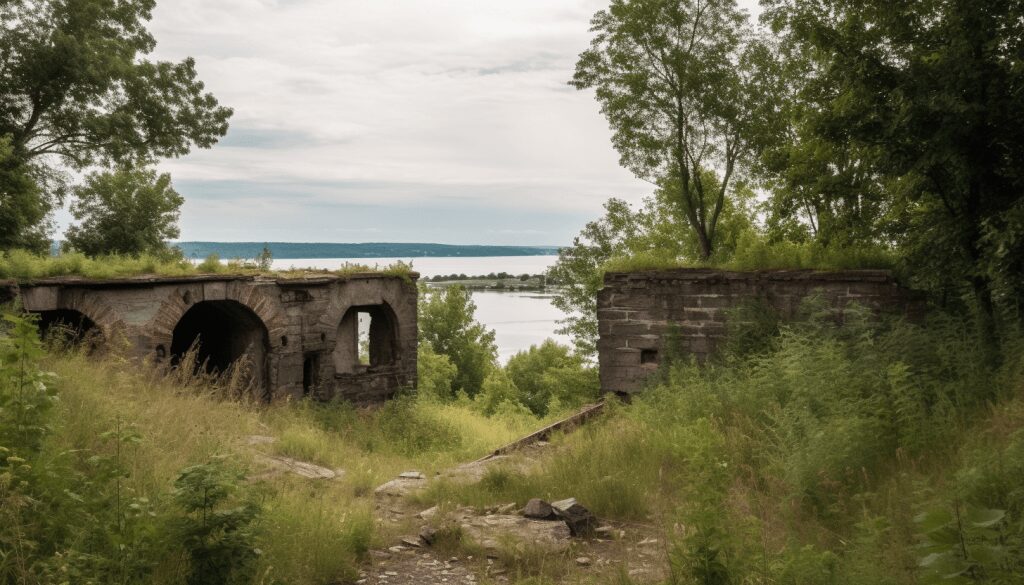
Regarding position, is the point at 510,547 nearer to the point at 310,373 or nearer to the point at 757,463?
the point at 757,463

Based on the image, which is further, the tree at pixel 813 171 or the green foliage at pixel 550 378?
the green foliage at pixel 550 378

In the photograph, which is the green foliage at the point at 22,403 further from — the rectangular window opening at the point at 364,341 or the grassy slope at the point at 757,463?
the rectangular window opening at the point at 364,341

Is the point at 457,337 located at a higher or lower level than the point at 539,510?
lower

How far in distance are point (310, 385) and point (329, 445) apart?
4.27 meters

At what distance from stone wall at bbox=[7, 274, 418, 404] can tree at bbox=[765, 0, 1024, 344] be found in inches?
389

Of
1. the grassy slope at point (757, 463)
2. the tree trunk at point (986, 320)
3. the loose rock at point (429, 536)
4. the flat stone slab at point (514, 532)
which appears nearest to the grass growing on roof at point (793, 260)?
the grassy slope at point (757, 463)

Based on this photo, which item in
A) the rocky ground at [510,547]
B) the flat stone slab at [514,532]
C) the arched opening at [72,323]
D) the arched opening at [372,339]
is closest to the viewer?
the rocky ground at [510,547]

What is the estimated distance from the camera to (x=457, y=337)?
4269 centimetres

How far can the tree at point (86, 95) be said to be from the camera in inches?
889

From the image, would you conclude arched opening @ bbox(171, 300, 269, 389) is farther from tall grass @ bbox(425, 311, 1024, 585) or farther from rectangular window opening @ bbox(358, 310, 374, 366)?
tall grass @ bbox(425, 311, 1024, 585)

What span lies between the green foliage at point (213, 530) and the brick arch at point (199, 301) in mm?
8713

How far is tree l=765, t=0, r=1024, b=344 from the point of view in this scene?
23.4ft

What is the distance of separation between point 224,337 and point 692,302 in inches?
365

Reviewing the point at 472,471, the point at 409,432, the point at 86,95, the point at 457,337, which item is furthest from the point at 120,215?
the point at 472,471
